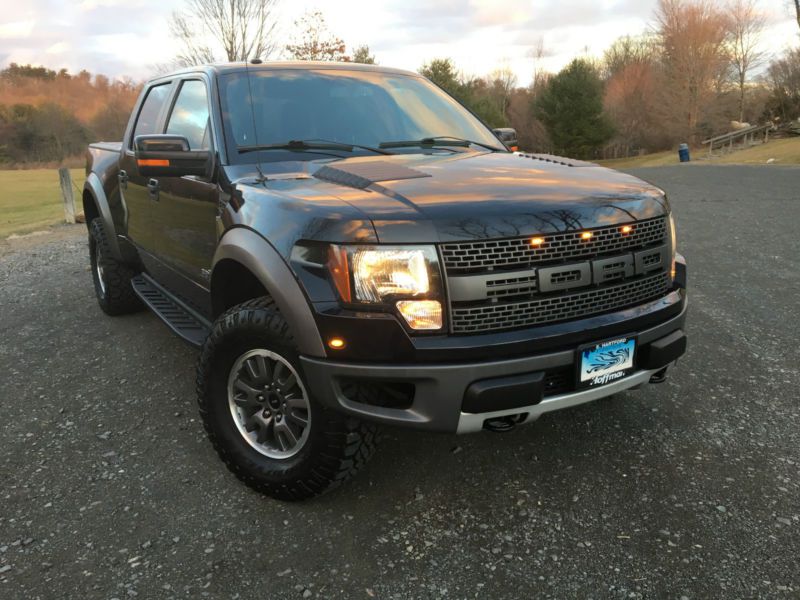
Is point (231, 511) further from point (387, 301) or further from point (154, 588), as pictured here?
point (387, 301)

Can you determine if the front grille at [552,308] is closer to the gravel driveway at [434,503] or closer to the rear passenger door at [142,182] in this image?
the gravel driveway at [434,503]

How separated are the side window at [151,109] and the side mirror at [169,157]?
1.38m

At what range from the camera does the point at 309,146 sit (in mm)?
3195

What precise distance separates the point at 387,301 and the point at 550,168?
48.1 inches

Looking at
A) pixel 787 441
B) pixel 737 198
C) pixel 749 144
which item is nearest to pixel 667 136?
pixel 749 144

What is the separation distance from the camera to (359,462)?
2514 mm

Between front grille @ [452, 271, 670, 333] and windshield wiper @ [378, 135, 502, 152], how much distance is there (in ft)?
4.65

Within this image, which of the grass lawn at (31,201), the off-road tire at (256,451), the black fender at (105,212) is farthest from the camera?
the grass lawn at (31,201)

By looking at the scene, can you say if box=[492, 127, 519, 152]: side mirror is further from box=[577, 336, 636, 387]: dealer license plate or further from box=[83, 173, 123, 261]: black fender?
box=[83, 173, 123, 261]: black fender

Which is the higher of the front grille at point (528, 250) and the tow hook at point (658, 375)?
the front grille at point (528, 250)

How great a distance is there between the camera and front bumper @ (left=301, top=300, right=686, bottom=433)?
7.08 ft

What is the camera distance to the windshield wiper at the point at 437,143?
338 centimetres

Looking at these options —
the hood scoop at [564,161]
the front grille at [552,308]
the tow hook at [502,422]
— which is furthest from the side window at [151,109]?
the tow hook at [502,422]

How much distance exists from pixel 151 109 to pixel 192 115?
3.59 ft
